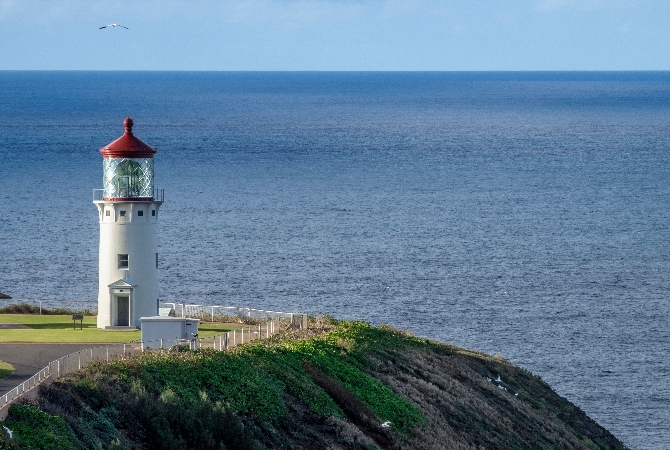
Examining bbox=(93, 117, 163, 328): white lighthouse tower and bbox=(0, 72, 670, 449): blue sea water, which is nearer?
bbox=(93, 117, 163, 328): white lighthouse tower

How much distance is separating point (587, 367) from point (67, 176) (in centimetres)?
7661

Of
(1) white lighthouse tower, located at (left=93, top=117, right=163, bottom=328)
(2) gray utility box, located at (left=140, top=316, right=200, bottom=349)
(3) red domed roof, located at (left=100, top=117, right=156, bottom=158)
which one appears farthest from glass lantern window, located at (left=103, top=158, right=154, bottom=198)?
(2) gray utility box, located at (left=140, top=316, right=200, bottom=349)

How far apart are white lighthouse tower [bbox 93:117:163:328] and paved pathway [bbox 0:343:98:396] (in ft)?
12.5

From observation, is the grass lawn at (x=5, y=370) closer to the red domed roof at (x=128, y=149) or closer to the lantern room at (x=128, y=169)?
the lantern room at (x=128, y=169)

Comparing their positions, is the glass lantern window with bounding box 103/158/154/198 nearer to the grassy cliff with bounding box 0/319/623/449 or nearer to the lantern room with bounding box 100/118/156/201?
the lantern room with bounding box 100/118/156/201

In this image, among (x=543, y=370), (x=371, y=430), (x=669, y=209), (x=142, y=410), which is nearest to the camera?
(x=142, y=410)

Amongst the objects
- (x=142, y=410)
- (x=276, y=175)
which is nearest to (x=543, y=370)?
(x=142, y=410)

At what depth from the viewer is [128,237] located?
32.8 m

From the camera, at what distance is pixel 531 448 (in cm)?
2894

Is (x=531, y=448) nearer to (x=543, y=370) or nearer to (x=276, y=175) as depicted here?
(x=543, y=370)

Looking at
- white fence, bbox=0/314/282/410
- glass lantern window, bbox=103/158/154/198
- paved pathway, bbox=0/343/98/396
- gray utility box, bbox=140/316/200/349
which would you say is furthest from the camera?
glass lantern window, bbox=103/158/154/198

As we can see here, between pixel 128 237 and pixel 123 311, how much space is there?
1990 mm

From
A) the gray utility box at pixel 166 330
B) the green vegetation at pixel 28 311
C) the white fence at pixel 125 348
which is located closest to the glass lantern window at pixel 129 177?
the green vegetation at pixel 28 311

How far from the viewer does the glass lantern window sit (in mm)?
32844
